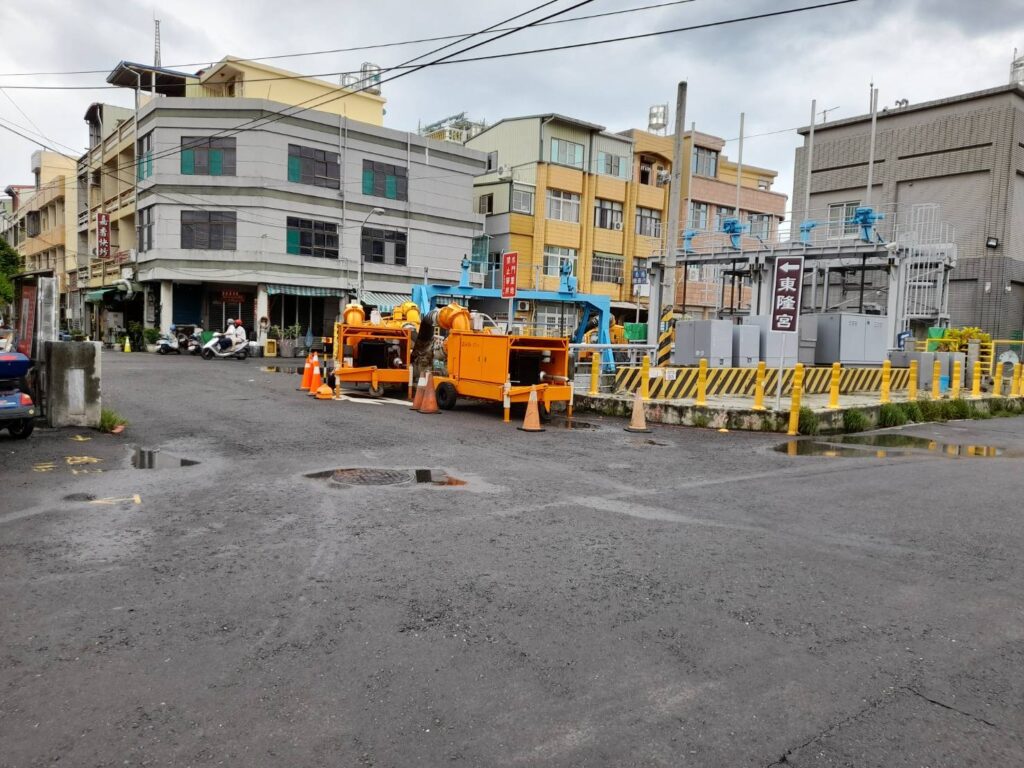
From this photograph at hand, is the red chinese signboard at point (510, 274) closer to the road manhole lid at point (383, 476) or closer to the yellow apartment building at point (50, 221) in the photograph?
the road manhole lid at point (383, 476)

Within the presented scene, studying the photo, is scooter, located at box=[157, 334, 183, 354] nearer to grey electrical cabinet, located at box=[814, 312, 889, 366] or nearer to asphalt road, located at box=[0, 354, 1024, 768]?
asphalt road, located at box=[0, 354, 1024, 768]

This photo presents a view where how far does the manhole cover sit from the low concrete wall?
4807mm

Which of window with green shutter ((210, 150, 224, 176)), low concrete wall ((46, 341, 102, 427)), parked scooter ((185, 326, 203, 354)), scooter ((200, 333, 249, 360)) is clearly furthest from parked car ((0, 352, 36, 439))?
window with green shutter ((210, 150, 224, 176))

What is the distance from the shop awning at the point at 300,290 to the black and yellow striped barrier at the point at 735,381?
2357cm

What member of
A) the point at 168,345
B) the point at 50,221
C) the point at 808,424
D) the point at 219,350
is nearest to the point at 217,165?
the point at 168,345

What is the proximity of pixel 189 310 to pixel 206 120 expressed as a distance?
31.1 ft

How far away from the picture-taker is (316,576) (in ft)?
16.6

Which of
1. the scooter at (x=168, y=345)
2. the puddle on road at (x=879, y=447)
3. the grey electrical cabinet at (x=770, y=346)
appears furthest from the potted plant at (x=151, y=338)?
the puddle on road at (x=879, y=447)

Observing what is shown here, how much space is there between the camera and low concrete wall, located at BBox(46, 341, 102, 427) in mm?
10617

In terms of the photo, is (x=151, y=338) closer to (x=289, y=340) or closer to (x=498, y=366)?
(x=289, y=340)

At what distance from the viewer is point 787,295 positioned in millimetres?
14094

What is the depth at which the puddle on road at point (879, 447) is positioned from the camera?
1161 centimetres

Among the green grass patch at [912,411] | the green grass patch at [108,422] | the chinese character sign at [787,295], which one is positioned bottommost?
the green grass patch at [108,422]

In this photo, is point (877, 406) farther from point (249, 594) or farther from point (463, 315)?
point (249, 594)
